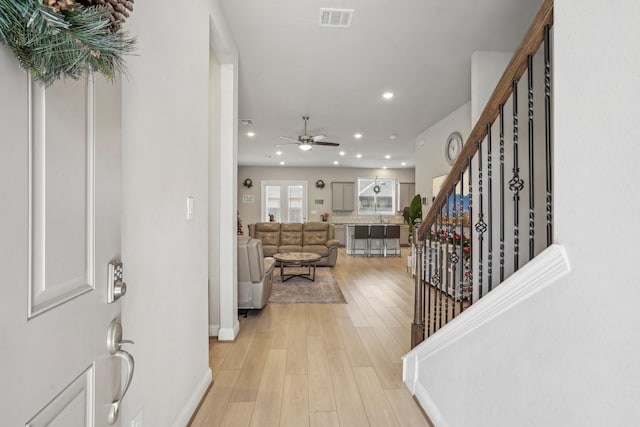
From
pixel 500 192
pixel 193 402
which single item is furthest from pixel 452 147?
pixel 193 402

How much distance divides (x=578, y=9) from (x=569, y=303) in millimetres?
841

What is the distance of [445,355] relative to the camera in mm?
1732

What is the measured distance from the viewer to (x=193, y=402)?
190cm

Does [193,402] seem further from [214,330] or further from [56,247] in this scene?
[56,247]

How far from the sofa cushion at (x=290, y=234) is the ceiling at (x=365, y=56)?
268 cm

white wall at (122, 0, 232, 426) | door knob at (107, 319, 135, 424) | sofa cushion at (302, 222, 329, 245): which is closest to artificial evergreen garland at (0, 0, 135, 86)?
white wall at (122, 0, 232, 426)

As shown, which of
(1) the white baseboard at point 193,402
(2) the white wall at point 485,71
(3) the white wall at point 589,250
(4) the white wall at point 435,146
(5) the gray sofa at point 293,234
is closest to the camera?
(3) the white wall at point 589,250

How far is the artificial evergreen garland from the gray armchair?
3127mm

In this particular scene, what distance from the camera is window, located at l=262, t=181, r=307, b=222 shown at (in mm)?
11000

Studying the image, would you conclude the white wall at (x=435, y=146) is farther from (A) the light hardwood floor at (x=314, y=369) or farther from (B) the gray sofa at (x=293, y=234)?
(A) the light hardwood floor at (x=314, y=369)

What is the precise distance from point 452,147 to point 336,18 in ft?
10.7

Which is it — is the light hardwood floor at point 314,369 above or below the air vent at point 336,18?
below

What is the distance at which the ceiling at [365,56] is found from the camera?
259cm

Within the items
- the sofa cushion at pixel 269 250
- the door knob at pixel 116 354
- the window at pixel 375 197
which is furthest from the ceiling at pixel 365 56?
the window at pixel 375 197
